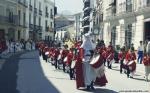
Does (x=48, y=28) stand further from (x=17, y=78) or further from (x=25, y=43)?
(x=17, y=78)

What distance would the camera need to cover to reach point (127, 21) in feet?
114

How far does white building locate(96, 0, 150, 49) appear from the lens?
99.6 feet

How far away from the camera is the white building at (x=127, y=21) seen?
3034 centimetres

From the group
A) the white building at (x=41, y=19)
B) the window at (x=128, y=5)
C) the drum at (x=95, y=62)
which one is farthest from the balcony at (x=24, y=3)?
the drum at (x=95, y=62)

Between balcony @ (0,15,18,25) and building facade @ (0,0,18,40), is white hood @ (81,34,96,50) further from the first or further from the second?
balcony @ (0,15,18,25)

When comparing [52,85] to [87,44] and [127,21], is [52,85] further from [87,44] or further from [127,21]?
[127,21]

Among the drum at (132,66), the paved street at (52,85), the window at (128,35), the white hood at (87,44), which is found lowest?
the paved street at (52,85)

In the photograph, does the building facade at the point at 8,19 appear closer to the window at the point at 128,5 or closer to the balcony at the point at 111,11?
the balcony at the point at 111,11

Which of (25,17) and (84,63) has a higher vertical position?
(25,17)

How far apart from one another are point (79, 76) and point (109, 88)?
1205mm

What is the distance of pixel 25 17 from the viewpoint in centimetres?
6456

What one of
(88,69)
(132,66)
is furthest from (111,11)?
(88,69)

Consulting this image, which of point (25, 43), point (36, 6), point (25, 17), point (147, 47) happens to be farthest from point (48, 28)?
point (147, 47)

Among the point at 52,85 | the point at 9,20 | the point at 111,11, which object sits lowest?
the point at 52,85
